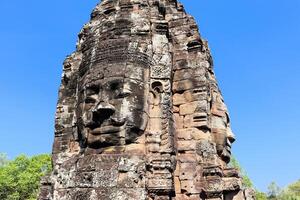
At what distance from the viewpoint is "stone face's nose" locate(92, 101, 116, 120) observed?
6770mm

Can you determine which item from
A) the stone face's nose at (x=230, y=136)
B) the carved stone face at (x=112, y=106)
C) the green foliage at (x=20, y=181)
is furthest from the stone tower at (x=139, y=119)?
the green foliage at (x=20, y=181)

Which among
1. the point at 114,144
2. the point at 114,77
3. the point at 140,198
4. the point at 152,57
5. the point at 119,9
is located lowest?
the point at 140,198

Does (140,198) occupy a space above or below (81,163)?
below

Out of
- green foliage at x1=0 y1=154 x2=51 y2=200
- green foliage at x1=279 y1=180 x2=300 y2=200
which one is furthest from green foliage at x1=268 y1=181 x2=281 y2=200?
green foliage at x1=0 y1=154 x2=51 y2=200

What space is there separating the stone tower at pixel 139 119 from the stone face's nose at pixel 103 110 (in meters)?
0.02

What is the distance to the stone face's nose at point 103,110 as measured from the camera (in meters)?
6.77

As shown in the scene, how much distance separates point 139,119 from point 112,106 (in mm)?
565

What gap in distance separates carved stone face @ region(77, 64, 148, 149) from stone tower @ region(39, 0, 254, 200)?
0.06 ft

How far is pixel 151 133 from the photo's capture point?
22.7ft

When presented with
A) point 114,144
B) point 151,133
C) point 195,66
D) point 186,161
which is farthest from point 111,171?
point 195,66

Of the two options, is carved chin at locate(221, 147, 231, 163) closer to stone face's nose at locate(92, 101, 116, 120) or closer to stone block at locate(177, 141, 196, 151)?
stone block at locate(177, 141, 196, 151)

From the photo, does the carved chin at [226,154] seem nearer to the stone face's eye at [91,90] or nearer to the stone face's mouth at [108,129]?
the stone face's mouth at [108,129]

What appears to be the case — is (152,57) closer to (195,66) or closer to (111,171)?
(195,66)

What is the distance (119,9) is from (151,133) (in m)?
3.03
